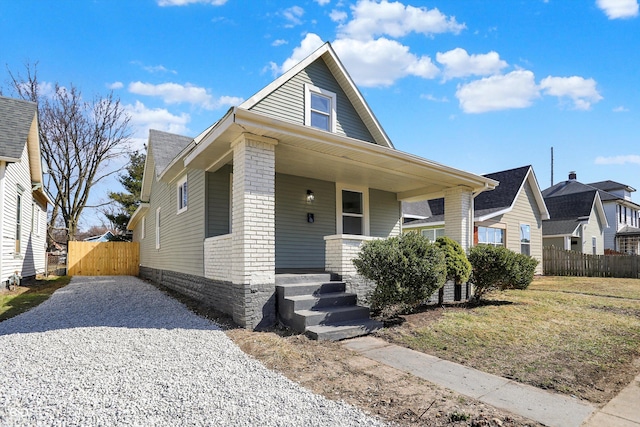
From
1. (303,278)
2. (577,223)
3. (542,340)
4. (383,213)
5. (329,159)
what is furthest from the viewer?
(577,223)

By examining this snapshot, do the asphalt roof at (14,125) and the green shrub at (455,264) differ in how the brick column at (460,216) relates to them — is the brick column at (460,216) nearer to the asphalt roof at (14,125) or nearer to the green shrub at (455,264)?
the green shrub at (455,264)

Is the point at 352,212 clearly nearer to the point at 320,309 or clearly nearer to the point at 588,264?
the point at 320,309

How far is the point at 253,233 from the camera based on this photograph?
5.90 m

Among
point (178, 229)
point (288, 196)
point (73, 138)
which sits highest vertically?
point (73, 138)

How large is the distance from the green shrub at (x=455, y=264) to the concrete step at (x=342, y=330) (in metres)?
2.60

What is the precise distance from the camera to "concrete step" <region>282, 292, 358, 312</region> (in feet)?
18.8

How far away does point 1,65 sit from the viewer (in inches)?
844

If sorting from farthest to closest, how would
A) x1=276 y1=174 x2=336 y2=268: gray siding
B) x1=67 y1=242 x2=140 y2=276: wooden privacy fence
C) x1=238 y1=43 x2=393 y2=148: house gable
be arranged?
x1=67 y1=242 x2=140 y2=276: wooden privacy fence, x1=238 y1=43 x2=393 y2=148: house gable, x1=276 y1=174 x2=336 y2=268: gray siding

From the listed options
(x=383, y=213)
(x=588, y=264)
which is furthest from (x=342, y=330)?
(x=588, y=264)

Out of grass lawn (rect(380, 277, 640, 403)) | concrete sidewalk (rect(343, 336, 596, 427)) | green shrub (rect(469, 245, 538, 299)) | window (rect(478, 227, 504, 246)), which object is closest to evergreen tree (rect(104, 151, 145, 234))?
window (rect(478, 227, 504, 246))

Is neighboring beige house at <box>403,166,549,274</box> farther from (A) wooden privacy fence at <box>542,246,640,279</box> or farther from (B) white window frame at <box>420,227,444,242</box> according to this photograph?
(A) wooden privacy fence at <box>542,246,640,279</box>

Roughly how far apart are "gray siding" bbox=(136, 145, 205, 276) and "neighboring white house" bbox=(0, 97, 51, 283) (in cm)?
409

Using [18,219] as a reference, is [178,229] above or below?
below

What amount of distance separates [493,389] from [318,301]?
3.01 m
